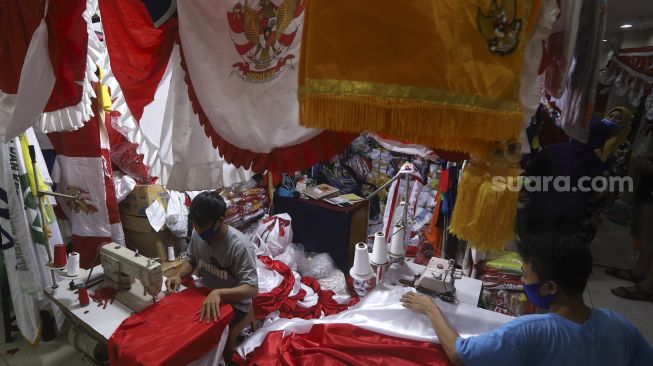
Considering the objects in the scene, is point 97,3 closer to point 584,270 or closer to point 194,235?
point 194,235

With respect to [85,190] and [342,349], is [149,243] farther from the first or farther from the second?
[342,349]

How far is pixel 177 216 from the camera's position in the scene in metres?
3.01

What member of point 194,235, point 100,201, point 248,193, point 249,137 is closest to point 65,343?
point 100,201

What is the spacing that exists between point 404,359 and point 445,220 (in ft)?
5.87

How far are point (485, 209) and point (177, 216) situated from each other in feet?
9.14

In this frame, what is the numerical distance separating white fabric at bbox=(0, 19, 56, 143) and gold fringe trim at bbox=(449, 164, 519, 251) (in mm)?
1425

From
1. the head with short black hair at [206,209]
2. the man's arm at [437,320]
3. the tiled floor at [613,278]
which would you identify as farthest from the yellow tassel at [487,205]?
the tiled floor at [613,278]

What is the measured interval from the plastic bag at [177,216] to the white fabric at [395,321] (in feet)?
5.45

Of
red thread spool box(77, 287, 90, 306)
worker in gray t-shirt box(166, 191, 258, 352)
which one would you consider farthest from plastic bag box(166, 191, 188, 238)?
red thread spool box(77, 287, 90, 306)

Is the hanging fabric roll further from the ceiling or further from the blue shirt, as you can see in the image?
the ceiling

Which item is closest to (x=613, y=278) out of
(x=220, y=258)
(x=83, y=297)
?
(x=220, y=258)

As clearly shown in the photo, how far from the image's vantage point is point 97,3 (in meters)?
1.29

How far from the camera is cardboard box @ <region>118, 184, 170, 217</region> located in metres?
2.86

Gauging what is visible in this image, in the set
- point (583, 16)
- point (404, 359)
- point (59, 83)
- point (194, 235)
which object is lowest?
point (404, 359)
